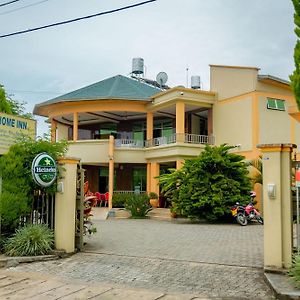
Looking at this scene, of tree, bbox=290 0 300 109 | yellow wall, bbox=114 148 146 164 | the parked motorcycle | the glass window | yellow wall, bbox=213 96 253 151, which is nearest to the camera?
tree, bbox=290 0 300 109

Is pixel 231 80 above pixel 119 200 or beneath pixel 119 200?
above

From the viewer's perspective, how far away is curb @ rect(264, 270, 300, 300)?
6038 millimetres

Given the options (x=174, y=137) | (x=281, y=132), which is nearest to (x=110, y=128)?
(x=174, y=137)

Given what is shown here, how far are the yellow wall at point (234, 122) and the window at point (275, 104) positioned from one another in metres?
1.11

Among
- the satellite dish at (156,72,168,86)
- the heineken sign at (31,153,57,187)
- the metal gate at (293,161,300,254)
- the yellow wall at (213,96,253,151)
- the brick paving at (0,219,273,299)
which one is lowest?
the brick paving at (0,219,273,299)

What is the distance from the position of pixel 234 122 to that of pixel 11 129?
616 inches

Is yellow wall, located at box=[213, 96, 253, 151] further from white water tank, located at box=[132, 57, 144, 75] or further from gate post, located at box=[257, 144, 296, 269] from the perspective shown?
gate post, located at box=[257, 144, 296, 269]

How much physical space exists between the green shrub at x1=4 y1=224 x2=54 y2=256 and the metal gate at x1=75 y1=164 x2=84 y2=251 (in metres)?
0.74

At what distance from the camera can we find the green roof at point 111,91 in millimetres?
26703

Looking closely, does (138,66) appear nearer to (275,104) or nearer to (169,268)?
(275,104)

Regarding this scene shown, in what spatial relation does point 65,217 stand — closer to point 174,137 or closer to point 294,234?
point 294,234

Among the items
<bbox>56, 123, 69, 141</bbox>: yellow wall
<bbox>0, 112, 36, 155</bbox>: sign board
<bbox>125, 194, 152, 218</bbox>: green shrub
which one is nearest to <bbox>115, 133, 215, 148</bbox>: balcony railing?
<bbox>125, 194, 152, 218</bbox>: green shrub

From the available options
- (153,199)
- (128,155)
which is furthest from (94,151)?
(153,199)

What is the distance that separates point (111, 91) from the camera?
90.8 feet
